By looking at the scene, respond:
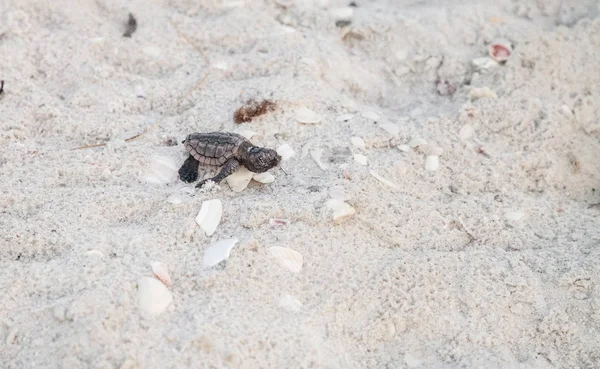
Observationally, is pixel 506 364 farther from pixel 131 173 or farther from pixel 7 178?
pixel 7 178

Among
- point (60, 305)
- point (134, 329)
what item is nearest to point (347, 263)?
point (134, 329)

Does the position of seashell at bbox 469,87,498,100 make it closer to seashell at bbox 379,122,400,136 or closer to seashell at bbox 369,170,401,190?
seashell at bbox 379,122,400,136

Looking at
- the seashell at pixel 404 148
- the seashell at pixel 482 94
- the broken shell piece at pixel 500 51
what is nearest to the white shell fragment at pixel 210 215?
the seashell at pixel 404 148

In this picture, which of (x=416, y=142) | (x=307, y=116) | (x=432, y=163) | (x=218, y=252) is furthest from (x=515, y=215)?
(x=218, y=252)

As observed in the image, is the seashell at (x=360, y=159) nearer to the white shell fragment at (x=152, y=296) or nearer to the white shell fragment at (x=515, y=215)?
the white shell fragment at (x=515, y=215)

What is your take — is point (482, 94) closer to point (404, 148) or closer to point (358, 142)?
point (404, 148)
